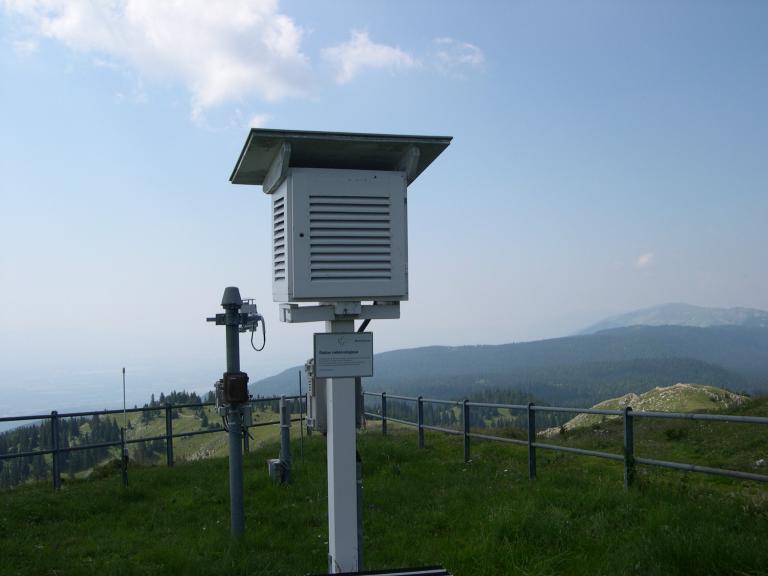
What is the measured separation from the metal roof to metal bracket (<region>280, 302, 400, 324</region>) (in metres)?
0.93

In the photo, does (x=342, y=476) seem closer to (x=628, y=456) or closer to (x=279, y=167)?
(x=279, y=167)

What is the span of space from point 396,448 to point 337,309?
7169 millimetres

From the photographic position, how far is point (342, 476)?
4.28 metres

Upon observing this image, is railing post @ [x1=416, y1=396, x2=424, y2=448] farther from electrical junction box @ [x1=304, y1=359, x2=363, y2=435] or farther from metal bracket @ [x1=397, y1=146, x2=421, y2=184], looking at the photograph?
metal bracket @ [x1=397, y1=146, x2=421, y2=184]

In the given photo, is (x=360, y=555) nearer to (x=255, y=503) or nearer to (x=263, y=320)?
(x=263, y=320)

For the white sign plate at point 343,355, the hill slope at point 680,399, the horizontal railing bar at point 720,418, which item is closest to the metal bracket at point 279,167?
the white sign plate at point 343,355

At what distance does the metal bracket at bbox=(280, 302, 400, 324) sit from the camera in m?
4.30

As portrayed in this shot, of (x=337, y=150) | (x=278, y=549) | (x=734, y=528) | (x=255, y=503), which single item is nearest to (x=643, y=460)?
(x=734, y=528)

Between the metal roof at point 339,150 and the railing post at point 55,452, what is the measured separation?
8.17 metres

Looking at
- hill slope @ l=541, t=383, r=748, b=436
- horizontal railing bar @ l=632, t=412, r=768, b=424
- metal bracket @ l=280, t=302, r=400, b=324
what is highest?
metal bracket @ l=280, t=302, r=400, b=324

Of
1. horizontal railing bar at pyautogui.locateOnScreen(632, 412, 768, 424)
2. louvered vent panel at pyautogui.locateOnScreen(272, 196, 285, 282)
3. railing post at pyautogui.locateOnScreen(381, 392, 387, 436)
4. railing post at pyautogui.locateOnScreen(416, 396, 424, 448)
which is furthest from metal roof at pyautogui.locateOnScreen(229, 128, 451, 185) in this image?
railing post at pyautogui.locateOnScreen(381, 392, 387, 436)

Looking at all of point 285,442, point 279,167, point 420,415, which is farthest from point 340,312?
point 420,415

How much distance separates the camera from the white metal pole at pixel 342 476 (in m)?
4.27

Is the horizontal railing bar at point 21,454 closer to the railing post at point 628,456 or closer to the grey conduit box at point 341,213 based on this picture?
the grey conduit box at point 341,213
